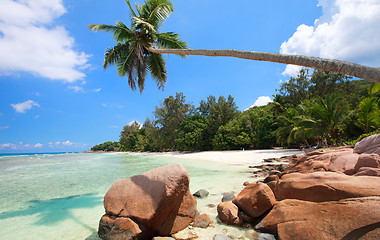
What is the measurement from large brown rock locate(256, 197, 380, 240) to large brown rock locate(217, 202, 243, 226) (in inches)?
20.0

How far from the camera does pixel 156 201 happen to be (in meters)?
3.62

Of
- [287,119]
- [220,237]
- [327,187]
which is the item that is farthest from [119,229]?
[287,119]

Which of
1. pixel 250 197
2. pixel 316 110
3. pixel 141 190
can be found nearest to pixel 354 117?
pixel 316 110

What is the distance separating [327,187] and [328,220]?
0.93 meters

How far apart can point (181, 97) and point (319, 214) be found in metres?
43.6

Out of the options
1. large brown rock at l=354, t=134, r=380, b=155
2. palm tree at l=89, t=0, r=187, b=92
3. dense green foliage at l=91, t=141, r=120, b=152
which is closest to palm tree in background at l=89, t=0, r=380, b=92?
palm tree at l=89, t=0, r=187, b=92

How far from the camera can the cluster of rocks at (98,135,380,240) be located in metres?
2.74

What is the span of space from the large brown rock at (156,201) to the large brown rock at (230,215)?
0.71 meters

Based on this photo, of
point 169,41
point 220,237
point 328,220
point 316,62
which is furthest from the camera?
point 169,41

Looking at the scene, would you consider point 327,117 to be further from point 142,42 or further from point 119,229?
point 119,229

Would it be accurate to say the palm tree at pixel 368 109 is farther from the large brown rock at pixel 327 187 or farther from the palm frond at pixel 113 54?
the palm frond at pixel 113 54

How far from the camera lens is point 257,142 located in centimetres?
3025

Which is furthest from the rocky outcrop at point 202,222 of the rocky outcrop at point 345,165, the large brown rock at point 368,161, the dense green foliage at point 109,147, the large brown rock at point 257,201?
the dense green foliage at point 109,147

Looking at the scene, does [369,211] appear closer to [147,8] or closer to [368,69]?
[368,69]
